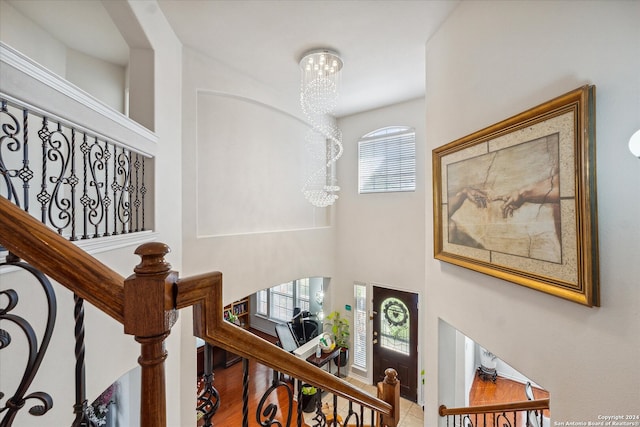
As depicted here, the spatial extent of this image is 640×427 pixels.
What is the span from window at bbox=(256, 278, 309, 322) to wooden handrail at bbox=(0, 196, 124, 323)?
688cm

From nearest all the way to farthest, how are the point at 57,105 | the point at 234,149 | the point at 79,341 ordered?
the point at 79,341
the point at 57,105
the point at 234,149

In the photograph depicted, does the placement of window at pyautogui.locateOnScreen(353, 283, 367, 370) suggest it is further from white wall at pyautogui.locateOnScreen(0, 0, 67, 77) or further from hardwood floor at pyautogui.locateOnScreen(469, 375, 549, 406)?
white wall at pyautogui.locateOnScreen(0, 0, 67, 77)

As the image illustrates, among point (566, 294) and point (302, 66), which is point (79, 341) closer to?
point (566, 294)

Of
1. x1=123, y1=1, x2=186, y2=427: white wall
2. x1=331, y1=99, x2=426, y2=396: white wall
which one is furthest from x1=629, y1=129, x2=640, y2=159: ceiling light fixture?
x1=331, y1=99, x2=426, y2=396: white wall

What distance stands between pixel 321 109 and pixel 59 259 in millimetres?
4198

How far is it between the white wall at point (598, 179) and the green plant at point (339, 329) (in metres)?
3.49

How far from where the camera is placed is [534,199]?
5.74ft

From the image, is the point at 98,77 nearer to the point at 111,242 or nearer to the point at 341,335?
the point at 111,242

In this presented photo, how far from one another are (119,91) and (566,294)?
490 cm

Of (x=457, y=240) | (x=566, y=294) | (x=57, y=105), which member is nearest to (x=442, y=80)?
(x=457, y=240)

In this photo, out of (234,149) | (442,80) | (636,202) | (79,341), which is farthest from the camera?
(234,149)

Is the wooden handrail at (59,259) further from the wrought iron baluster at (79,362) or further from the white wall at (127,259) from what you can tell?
the white wall at (127,259)

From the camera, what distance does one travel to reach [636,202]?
128cm

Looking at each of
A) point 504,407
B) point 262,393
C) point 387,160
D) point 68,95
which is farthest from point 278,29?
point 262,393
